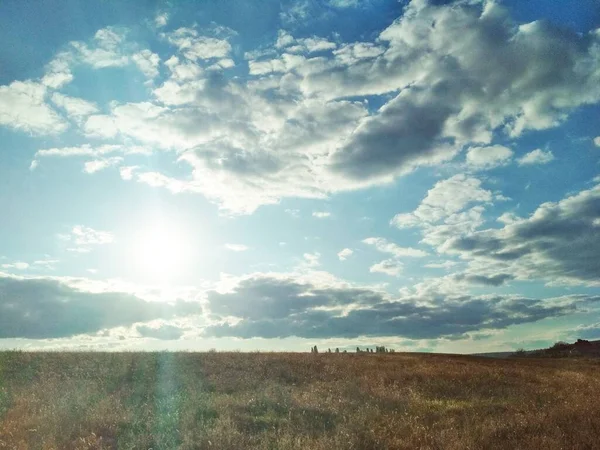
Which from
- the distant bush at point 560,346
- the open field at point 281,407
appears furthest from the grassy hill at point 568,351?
the open field at point 281,407

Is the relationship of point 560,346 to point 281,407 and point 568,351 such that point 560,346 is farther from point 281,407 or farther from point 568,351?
point 281,407

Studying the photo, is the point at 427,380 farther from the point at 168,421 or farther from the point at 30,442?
the point at 30,442

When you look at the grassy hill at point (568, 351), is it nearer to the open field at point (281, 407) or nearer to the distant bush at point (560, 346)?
the distant bush at point (560, 346)

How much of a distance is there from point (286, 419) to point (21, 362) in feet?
51.8

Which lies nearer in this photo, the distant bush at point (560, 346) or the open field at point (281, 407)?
the open field at point (281, 407)

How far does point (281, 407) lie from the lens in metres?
12.8

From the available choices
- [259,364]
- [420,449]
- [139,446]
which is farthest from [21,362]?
[420,449]

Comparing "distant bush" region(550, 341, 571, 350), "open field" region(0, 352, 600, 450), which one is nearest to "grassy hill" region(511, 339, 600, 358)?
"distant bush" region(550, 341, 571, 350)

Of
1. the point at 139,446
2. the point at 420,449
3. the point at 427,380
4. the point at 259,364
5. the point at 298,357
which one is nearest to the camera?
the point at 420,449

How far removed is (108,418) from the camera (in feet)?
36.1

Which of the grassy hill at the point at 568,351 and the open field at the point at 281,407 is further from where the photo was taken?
the grassy hill at the point at 568,351

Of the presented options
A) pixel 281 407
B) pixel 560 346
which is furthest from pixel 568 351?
pixel 281 407

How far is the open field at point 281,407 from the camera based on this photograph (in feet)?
30.8

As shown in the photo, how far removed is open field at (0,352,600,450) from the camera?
30.8 ft
